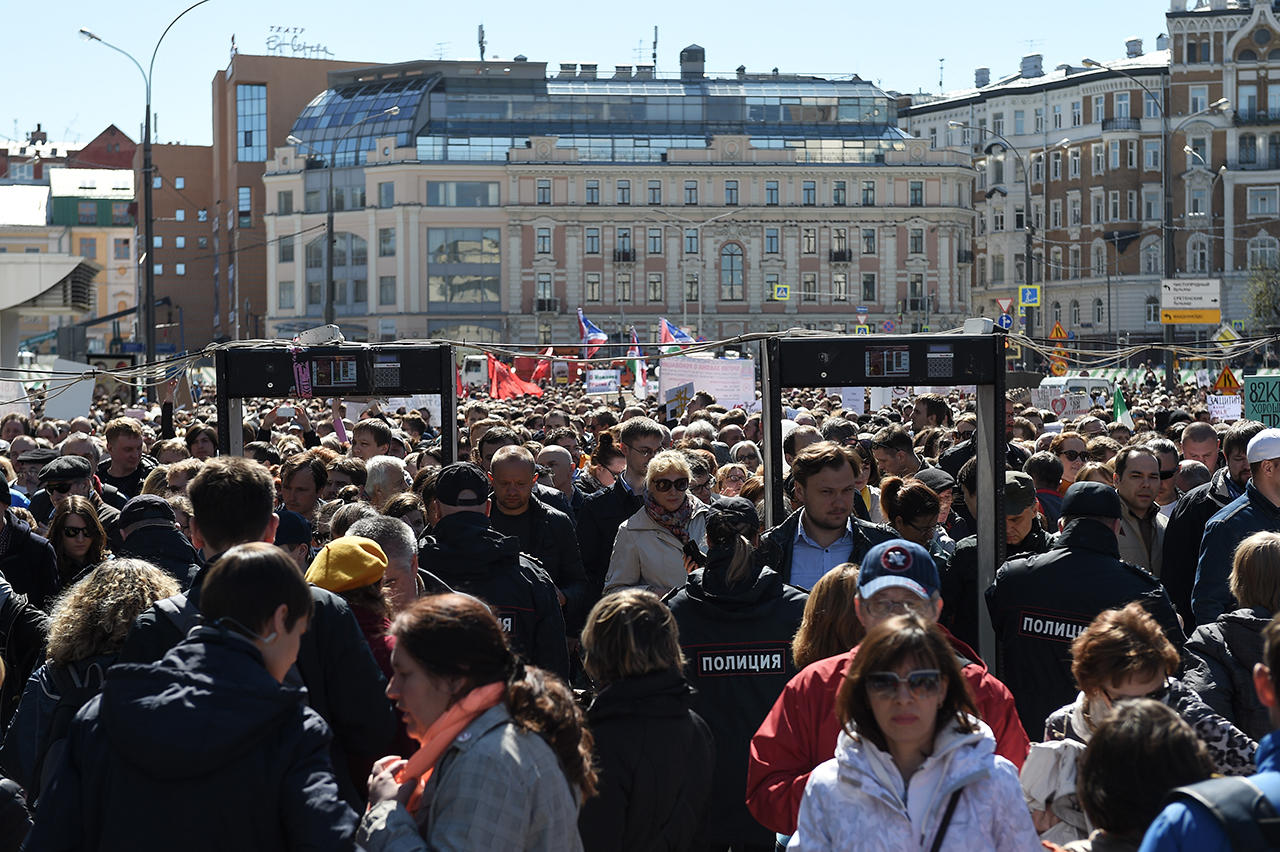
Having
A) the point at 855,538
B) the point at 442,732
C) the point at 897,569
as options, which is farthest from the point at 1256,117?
the point at 442,732

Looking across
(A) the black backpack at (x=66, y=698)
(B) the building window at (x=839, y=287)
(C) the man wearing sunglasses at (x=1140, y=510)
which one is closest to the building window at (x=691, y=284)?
(B) the building window at (x=839, y=287)

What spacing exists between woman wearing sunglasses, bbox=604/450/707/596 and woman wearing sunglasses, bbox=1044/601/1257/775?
311 centimetres

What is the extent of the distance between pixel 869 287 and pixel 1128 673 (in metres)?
96.2

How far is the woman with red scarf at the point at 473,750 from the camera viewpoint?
12.0 ft

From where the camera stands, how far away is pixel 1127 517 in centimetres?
870

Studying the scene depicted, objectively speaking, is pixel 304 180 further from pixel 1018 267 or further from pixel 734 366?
pixel 734 366

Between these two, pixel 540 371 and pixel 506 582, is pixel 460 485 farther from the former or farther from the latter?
pixel 540 371

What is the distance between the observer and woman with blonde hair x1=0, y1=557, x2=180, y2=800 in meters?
4.89

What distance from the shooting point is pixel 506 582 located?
6324 mm

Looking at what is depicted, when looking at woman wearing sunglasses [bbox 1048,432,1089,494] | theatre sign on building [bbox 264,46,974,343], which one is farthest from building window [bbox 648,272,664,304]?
woman wearing sunglasses [bbox 1048,432,1089,494]

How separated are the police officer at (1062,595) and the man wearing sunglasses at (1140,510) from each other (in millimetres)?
2347

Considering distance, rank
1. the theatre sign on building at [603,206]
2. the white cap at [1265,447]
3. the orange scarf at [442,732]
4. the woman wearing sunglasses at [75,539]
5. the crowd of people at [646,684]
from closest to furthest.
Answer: the crowd of people at [646,684] < the orange scarf at [442,732] < the woman wearing sunglasses at [75,539] < the white cap at [1265,447] < the theatre sign on building at [603,206]

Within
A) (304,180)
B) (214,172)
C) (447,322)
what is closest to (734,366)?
(447,322)

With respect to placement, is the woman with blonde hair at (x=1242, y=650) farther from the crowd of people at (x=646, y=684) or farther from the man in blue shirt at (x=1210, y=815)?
the man in blue shirt at (x=1210, y=815)
